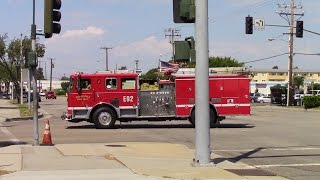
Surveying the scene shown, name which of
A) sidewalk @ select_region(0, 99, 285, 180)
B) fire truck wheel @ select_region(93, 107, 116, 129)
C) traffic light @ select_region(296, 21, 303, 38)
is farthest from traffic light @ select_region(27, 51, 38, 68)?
traffic light @ select_region(296, 21, 303, 38)

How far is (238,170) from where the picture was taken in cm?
1227

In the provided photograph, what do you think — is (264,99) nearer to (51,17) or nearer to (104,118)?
(104,118)

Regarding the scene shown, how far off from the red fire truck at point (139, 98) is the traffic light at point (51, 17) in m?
10.5

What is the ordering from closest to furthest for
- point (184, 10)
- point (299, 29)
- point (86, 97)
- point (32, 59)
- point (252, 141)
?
point (184, 10)
point (32, 59)
point (252, 141)
point (86, 97)
point (299, 29)

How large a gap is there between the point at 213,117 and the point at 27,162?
1415 centimetres

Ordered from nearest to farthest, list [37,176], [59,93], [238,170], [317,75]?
[37,176]
[238,170]
[59,93]
[317,75]

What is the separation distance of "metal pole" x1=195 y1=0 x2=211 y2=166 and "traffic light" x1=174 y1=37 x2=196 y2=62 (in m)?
0.14

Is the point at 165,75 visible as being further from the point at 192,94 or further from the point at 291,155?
the point at 291,155

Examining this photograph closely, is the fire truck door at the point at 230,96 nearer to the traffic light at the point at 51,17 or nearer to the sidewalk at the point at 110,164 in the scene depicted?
the sidewalk at the point at 110,164

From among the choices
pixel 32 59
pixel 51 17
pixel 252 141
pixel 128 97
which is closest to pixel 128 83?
pixel 128 97

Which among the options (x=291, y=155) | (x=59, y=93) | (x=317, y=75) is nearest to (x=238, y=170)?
(x=291, y=155)

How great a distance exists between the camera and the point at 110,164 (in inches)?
510

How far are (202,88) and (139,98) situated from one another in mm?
13468

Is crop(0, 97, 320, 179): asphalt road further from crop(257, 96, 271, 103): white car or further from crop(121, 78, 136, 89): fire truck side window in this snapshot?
crop(257, 96, 271, 103): white car
